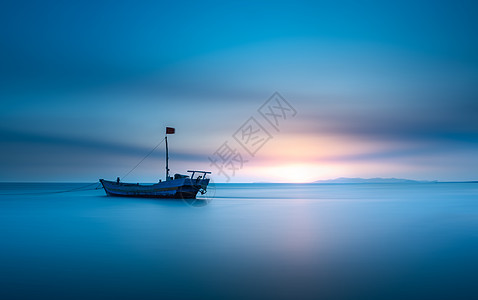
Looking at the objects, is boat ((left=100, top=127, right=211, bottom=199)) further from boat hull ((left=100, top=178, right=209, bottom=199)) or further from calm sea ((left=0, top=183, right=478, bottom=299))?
calm sea ((left=0, top=183, right=478, bottom=299))

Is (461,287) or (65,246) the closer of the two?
(461,287)

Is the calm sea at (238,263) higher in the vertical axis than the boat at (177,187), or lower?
lower

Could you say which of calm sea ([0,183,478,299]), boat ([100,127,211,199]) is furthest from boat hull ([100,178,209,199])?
calm sea ([0,183,478,299])

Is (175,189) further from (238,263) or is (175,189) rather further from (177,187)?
(238,263)

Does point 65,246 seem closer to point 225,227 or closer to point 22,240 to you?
point 22,240

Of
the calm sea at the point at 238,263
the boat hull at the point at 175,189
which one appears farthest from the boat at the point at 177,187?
the calm sea at the point at 238,263

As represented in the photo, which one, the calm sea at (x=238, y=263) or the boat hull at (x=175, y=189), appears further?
the boat hull at (x=175, y=189)

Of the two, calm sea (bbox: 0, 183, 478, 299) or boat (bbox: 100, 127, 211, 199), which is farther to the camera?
boat (bbox: 100, 127, 211, 199)

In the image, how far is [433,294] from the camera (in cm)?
1131

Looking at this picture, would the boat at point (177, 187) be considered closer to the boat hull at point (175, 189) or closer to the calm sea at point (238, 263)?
the boat hull at point (175, 189)

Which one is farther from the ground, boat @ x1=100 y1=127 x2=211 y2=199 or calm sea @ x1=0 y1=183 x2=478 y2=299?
boat @ x1=100 y1=127 x2=211 y2=199

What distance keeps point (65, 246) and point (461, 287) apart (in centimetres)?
1905

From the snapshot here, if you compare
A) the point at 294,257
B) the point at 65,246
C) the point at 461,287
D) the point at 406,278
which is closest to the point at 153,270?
the point at 294,257

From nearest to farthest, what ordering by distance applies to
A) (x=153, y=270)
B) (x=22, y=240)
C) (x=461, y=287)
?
(x=461, y=287) < (x=153, y=270) < (x=22, y=240)
